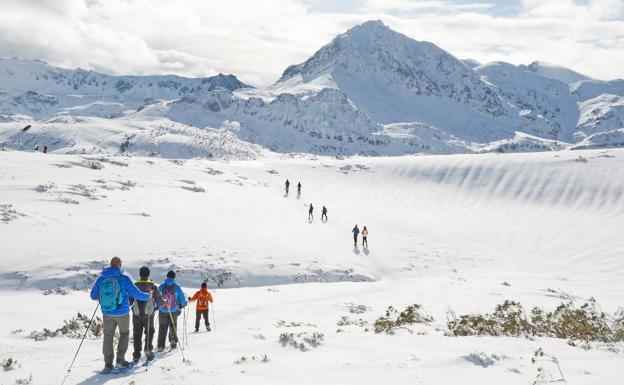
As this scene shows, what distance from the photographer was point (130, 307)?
959cm

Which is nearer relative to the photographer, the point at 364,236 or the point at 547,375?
the point at 547,375

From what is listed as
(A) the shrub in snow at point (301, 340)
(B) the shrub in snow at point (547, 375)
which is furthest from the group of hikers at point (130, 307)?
(B) the shrub in snow at point (547, 375)

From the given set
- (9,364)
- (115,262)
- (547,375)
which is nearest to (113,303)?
(115,262)

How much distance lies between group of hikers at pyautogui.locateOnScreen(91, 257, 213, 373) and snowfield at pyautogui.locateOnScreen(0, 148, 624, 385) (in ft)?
2.03

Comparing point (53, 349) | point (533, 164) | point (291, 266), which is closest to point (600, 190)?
point (533, 164)

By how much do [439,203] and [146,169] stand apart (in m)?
29.8

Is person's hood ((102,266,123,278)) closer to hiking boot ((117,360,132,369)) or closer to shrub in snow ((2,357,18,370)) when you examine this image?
hiking boot ((117,360,132,369))

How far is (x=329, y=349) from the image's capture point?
31.4ft

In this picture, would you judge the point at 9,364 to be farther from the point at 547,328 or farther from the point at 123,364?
the point at 547,328

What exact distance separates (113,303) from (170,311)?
5.94ft

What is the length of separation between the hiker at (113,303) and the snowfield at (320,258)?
1.50 feet

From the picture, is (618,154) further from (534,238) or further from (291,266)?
(291,266)

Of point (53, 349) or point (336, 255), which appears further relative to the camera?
point (336, 255)

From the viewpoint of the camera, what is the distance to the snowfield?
8609 millimetres
